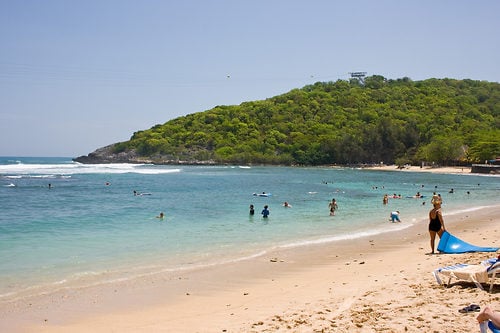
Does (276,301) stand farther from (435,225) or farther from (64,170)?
(64,170)

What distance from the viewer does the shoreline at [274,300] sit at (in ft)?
25.8

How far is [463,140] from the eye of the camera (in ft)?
382

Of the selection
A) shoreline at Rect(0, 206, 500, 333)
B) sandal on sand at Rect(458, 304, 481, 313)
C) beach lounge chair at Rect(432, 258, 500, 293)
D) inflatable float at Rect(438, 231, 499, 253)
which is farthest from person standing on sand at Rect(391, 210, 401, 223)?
sandal on sand at Rect(458, 304, 481, 313)

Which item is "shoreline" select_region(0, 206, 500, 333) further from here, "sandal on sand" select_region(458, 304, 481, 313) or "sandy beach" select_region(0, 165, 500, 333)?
"sandal on sand" select_region(458, 304, 481, 313)

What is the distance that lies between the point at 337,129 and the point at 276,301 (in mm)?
149670

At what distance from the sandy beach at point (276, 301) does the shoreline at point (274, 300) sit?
18mm

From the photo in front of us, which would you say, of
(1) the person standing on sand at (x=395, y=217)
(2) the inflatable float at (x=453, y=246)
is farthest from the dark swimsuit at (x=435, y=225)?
(1) the person standing on sand at (x=395, y=217)

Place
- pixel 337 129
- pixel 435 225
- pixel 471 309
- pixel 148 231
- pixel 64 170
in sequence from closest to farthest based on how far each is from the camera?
pixel 471 309 < pixel 435 225 < pixel 148 231 < pixel 64 170 < pixel 337 129

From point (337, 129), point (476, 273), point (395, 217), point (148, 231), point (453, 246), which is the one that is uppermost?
point (337, 129)

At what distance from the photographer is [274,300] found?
9875 mm

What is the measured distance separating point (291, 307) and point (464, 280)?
3.32 m

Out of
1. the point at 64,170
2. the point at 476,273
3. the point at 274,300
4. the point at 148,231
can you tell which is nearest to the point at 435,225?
the point at 476,273

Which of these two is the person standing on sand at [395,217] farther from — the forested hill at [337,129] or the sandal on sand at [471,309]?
the forested hill at [337,129]

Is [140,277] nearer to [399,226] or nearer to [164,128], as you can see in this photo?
[399,226]
